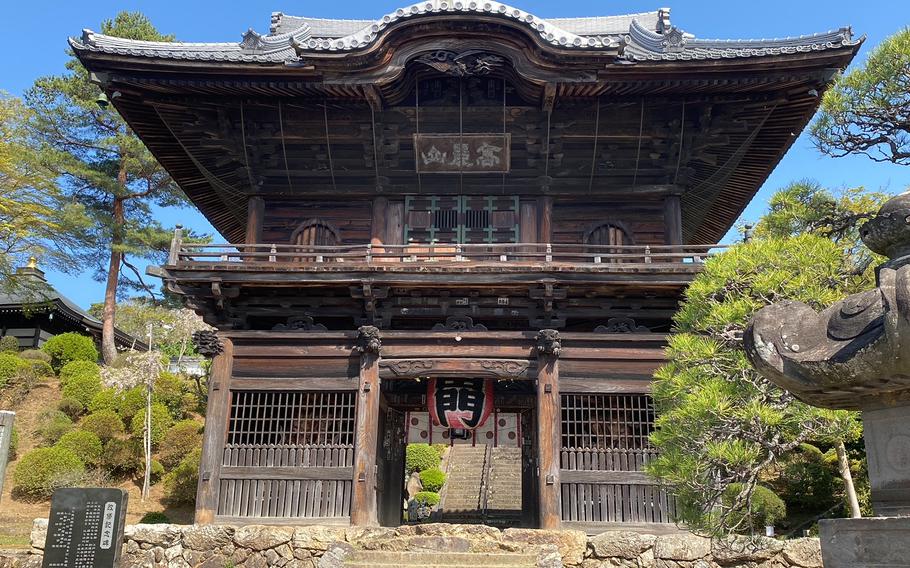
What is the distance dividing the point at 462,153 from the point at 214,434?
7.41 m

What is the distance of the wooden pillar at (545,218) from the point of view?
14344 mm

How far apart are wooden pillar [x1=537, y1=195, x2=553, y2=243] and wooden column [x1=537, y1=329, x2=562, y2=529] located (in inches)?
97.0

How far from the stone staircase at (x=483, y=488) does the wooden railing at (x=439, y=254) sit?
8258mm

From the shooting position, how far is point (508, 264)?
12617mm

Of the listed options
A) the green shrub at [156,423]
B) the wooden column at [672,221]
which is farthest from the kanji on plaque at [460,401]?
the green shrub at [156,423]

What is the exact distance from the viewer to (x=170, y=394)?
23.9m

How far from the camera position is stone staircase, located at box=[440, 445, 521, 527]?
67.4 ft

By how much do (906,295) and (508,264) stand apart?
9.65 metres

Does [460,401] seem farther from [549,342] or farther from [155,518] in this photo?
[155,518]

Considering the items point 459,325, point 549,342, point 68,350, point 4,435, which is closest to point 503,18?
point 459,325

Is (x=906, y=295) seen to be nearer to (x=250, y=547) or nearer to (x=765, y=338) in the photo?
(x=765, y=338)

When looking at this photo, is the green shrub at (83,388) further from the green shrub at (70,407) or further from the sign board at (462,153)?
the sign board at (462,153)

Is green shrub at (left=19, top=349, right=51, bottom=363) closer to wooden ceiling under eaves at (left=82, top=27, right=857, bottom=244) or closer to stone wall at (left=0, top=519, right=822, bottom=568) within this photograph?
wooden ceiling under eaves at (left=82, top=27, right=857, bottom=244)

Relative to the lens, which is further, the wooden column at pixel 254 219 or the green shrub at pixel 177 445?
the green shrub at pixel 177 445
